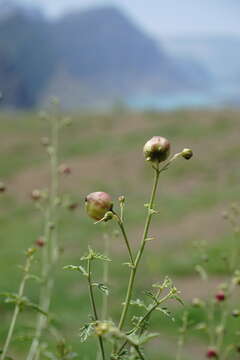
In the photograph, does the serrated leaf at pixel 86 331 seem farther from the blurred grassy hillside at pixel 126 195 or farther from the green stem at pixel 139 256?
the blurred grassy hillside at pixel 126 195

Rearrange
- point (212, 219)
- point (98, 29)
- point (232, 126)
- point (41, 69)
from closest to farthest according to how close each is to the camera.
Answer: point (212, 219), point (232, 126), point (41, 69), point (98, 29)

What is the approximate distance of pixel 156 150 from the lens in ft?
3.51

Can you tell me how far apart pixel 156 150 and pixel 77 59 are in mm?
82363

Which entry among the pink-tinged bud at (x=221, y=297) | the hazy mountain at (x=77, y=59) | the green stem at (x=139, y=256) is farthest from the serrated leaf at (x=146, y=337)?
the hazy mountain at (x=77, y=59)

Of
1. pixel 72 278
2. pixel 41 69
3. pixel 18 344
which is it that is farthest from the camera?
pixel 41 69

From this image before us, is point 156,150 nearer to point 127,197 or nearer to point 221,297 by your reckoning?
point 221,297

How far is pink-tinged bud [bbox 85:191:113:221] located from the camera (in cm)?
107

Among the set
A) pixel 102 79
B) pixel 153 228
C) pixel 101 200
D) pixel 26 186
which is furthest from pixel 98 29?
pixel 101 200

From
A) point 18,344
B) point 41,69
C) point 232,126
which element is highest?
point 41,69

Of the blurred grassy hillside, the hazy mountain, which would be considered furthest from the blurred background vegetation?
the hazy mountain

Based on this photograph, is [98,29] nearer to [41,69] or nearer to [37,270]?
[41,69]

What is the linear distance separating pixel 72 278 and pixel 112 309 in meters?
1.94

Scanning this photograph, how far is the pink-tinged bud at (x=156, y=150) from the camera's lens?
1.07 metres

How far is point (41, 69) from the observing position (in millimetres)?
74625
